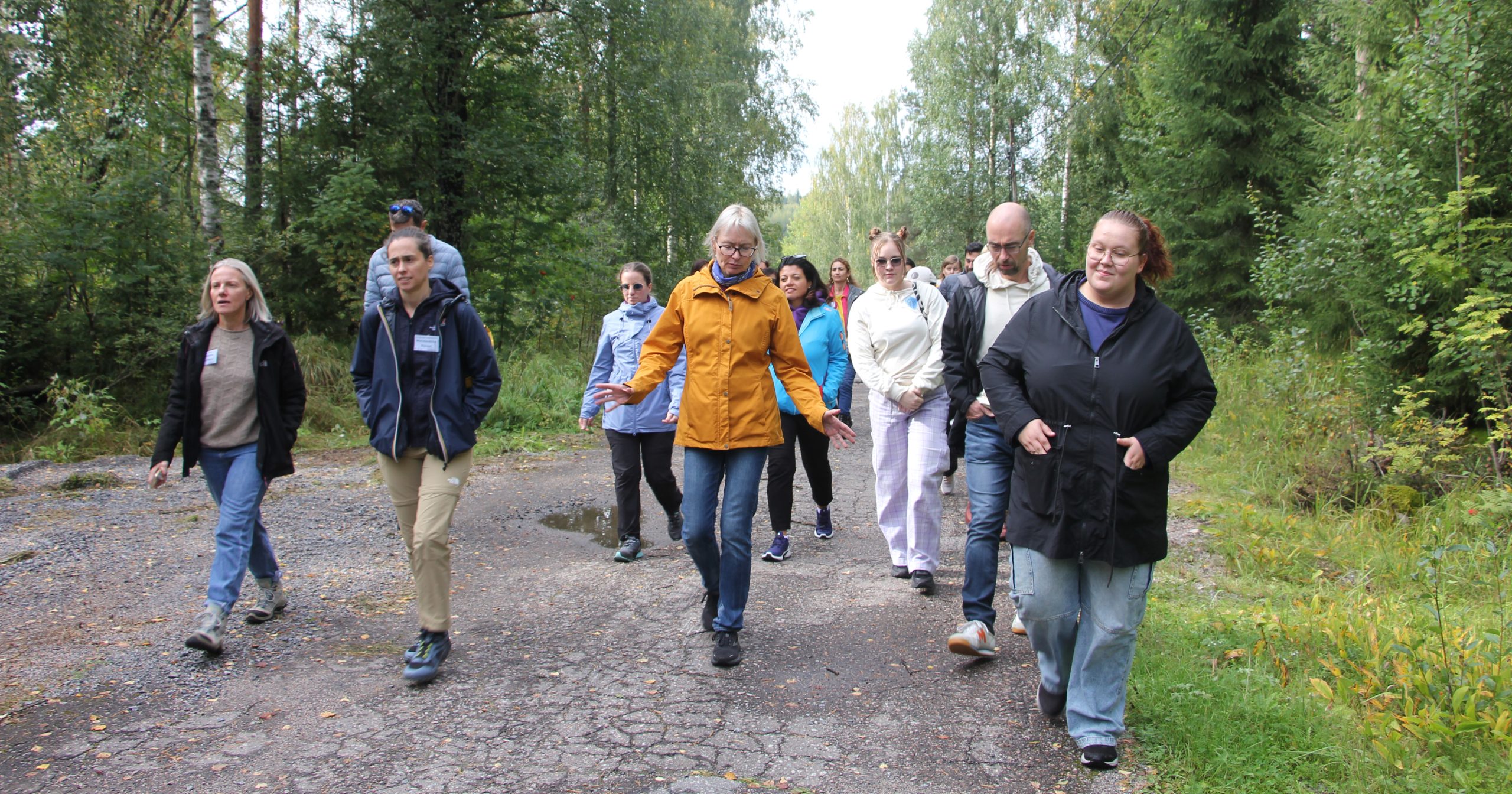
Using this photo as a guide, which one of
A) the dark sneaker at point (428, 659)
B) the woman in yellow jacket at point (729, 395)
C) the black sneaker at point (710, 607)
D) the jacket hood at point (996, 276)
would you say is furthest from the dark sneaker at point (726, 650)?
the jacket hood at point (996, 276)

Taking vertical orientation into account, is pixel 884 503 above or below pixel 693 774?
above

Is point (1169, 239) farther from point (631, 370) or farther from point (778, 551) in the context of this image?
point (631, 370)

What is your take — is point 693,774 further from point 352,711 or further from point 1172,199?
point 1172,199

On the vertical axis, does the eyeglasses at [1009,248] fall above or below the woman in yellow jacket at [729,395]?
above

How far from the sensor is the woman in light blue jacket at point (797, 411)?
6.42 metres

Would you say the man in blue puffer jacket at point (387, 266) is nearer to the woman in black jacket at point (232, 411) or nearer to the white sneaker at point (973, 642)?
the woman in black jacket at point (232, 411)

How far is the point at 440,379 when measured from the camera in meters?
4.38

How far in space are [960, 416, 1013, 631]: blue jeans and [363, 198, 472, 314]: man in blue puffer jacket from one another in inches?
139

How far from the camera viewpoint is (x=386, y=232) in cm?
1350

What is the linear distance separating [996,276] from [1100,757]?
2.21 metres

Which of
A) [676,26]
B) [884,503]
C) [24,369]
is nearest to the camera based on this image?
[884,503]

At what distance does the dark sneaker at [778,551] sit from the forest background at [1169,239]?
240cm

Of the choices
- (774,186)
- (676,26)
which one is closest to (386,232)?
(676,26)

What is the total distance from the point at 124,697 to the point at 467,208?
12.4 meters
